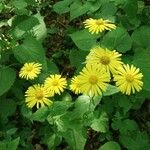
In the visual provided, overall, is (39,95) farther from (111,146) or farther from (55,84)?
(111,146)

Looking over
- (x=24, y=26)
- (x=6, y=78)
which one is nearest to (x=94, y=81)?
(x=6, y=78)

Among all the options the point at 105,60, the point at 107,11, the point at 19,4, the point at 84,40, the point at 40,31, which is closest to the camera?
the point at 105,60

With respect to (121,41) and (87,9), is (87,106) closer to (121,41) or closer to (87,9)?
(121,41)

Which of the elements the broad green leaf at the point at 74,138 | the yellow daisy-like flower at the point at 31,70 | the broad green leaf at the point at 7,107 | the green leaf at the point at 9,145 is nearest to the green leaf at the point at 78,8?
the yellow daisy-like flower at the point at 31,70

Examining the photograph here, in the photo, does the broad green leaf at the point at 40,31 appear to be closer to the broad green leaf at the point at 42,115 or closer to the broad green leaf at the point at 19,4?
the broad green leaf at the point at 19,4

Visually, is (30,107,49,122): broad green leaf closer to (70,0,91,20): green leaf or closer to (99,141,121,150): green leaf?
(99,141,121,150): green leaf

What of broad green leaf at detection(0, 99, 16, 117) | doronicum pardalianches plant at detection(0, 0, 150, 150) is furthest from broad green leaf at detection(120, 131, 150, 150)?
broad green leaf at detection(0, 99, 16, 117)

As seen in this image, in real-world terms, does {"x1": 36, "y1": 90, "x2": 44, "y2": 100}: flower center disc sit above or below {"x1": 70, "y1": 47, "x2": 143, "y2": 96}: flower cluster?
below

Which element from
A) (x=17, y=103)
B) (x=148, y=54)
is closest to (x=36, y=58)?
(x=17, y=103)
